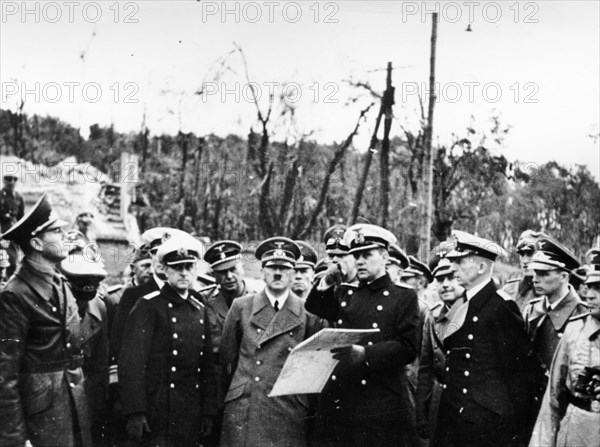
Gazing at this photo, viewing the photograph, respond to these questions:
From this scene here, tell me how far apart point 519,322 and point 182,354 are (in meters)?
2.63

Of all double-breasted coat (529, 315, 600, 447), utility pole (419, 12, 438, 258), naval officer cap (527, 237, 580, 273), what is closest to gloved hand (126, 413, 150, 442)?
double-breasted coat (529, 315, 600, 447)

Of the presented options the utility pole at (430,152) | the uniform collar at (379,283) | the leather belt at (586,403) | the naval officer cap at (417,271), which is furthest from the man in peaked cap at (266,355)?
the utility pole at (430,152)

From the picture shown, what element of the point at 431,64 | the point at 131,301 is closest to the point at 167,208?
the point at 431,64

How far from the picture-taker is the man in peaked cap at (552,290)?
249 inches

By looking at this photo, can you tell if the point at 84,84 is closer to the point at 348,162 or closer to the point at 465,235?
the point at 348,162

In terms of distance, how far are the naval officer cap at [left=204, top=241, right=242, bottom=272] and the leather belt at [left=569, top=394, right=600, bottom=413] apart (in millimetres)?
3790

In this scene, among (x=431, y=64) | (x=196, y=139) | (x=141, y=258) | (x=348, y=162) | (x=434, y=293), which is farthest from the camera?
(x=196, y=139)

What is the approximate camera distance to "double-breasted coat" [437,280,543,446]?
564cm

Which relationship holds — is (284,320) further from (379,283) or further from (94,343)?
(94,343)

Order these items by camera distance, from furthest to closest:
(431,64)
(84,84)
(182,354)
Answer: (431,64)
(84,84)
(182,354)

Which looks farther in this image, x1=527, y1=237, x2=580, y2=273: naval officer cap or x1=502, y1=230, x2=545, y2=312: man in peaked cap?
x1=502, y1=230, x2=545, y2=312: man in peaked cap

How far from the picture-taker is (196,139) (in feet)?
50.0

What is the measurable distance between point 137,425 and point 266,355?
1121 millimetres

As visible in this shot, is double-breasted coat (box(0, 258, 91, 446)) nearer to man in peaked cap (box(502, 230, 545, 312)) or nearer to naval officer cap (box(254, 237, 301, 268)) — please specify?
naval officer cap (box(254, 237, 301, 268))
